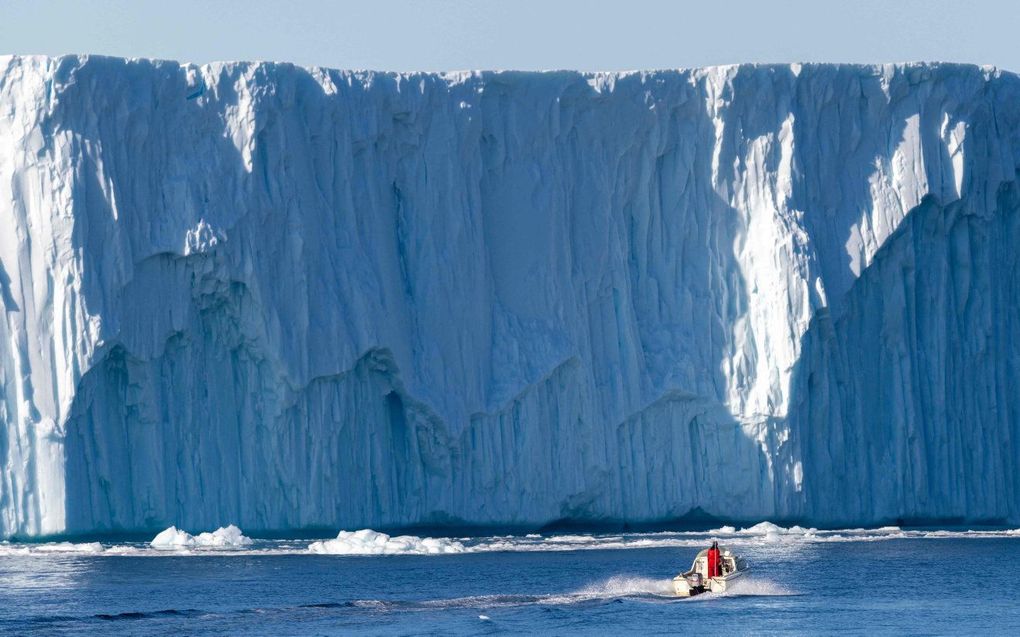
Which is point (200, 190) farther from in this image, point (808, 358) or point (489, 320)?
point (808, 358)

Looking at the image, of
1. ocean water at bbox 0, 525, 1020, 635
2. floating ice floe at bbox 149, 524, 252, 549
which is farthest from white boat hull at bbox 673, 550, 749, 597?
floating ice floe at bbox 149, 524, 252, 549

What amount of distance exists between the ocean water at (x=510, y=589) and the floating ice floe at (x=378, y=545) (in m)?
0.19

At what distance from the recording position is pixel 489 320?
3559 centimetres

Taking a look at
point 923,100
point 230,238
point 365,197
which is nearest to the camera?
point 230,238

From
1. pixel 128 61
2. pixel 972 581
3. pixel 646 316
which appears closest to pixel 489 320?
pixel 646 316

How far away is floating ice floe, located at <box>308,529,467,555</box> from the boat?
531cm

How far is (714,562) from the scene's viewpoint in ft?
93.9

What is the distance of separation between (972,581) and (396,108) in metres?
12.4

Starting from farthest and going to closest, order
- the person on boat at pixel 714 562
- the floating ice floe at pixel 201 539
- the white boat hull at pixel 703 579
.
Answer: the floating ice floe at pixel 201 539 < the person on boat at pixel 714 562 < the white boat hull at pixel 703 579

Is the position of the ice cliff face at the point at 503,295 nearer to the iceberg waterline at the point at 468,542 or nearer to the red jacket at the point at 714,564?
the iceberg waterline at the point at 468,542

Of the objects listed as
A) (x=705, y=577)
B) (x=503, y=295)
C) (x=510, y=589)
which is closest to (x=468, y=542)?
(x=503, y=295)

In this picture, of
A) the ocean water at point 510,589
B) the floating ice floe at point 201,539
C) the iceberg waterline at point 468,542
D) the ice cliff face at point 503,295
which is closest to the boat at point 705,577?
the ocean water at point 510,589

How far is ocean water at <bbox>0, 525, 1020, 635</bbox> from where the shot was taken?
24344mm

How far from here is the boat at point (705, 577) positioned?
28225mm
